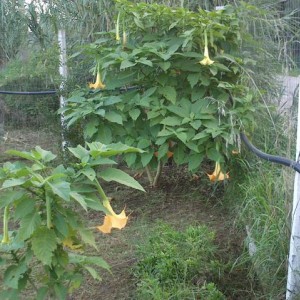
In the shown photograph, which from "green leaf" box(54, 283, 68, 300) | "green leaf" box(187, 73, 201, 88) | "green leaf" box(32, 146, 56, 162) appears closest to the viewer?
"green leaf" box(32, 146, 56, 162)

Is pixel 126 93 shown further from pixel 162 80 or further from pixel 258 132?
pixel 258 132

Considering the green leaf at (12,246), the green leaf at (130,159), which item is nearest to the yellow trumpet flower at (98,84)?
the green leaf at (130,159)

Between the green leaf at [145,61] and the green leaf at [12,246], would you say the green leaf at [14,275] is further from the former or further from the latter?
the green leaf at [145,61]

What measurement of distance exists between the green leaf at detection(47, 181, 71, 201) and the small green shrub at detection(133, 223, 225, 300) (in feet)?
3.63

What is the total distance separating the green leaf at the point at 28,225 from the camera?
199cm

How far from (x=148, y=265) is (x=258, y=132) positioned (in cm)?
181

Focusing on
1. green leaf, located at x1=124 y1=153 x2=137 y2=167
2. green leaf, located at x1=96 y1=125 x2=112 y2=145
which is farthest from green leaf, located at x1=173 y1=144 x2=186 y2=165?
Result: green leaf, located at x1=96 y1=125 x2=112 y2=145

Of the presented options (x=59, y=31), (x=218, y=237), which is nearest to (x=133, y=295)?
(x=218, y=237)

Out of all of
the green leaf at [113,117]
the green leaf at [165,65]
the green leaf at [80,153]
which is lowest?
the green leaf at [113,117]

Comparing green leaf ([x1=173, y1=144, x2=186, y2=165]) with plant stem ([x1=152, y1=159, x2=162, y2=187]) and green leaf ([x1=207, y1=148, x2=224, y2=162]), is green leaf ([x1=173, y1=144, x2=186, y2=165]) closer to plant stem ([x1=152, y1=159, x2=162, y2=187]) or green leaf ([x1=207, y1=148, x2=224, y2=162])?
green leaf ([x1=207, y1=148, x2=224, y2=162])

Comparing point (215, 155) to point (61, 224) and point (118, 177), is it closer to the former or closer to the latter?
point (118, 177)

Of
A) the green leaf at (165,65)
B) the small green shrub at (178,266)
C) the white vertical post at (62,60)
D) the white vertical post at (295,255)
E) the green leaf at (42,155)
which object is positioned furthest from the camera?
the white vertical post at (62,60)

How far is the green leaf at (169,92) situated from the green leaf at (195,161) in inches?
18.5

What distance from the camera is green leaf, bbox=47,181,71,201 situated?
1.82 m
